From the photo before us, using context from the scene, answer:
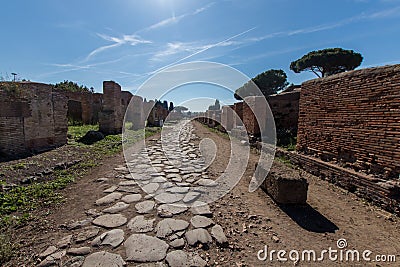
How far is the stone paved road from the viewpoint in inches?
77.0

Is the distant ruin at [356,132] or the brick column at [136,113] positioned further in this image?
the brick column at [136,113]

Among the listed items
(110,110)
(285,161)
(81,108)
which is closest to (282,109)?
(285,161)

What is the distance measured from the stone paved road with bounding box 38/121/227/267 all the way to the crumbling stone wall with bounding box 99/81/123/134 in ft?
22.4

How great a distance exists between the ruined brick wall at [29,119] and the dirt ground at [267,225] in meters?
3.27

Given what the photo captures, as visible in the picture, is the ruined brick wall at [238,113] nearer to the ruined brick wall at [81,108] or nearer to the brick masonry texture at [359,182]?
the brick masonry texture at [359,182]

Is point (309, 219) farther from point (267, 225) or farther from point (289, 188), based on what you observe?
point (267, 225)

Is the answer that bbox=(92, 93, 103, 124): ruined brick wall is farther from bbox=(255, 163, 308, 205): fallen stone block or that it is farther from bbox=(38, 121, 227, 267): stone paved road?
bbox=(255, 163, 308, 205): fallen stone block

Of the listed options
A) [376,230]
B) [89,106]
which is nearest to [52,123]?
[376,230]

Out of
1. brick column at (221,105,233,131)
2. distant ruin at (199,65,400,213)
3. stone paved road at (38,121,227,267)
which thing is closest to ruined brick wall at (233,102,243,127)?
brick column at (221,105,233,131)

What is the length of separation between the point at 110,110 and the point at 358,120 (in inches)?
423

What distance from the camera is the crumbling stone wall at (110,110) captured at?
10.2 metres

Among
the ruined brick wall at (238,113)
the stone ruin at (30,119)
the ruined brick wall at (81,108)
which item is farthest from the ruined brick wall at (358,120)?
the ruined brick wall at (81,108)

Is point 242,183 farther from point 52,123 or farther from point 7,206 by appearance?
point 52,123

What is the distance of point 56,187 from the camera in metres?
3.69
